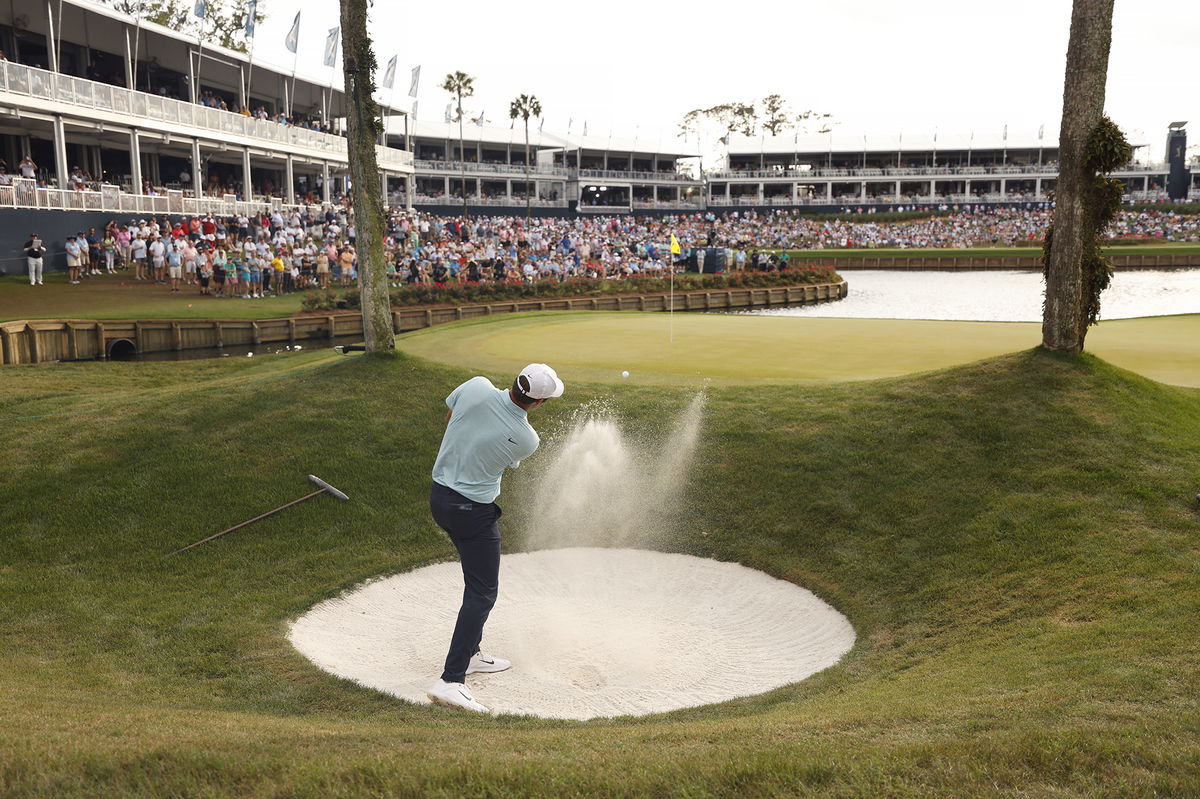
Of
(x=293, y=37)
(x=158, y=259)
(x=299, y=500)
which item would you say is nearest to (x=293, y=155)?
(x=293, y=37)

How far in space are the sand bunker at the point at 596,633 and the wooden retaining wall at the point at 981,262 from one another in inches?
2294

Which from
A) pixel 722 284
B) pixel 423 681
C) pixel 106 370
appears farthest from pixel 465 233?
pixel 423 681

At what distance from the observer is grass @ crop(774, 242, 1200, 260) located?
67375 millimetres

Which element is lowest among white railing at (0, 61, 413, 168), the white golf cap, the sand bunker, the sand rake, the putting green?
the sand bunker

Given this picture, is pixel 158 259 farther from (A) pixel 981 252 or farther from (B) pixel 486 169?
(B) pixel 486 169

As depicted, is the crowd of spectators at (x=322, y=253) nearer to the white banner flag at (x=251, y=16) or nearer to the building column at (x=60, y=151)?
the building column at (x=60, y=151)

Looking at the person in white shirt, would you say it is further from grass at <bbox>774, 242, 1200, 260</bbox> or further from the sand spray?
grass at <bbox>774, 242, 1200, 260</bbox>

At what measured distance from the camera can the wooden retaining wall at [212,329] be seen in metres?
22.2

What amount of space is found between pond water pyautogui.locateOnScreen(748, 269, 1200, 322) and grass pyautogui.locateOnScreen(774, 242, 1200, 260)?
459 cm

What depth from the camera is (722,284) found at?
4131 centimetres

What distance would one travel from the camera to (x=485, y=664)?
6.95m

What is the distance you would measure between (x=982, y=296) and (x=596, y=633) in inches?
1788

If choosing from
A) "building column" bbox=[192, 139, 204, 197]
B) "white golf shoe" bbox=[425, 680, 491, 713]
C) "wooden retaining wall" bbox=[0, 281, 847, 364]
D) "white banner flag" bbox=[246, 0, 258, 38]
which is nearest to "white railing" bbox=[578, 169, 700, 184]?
"white banner flag" bbox=[246, 0, 258, 38]

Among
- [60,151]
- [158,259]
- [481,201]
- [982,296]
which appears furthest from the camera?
[481,201]
